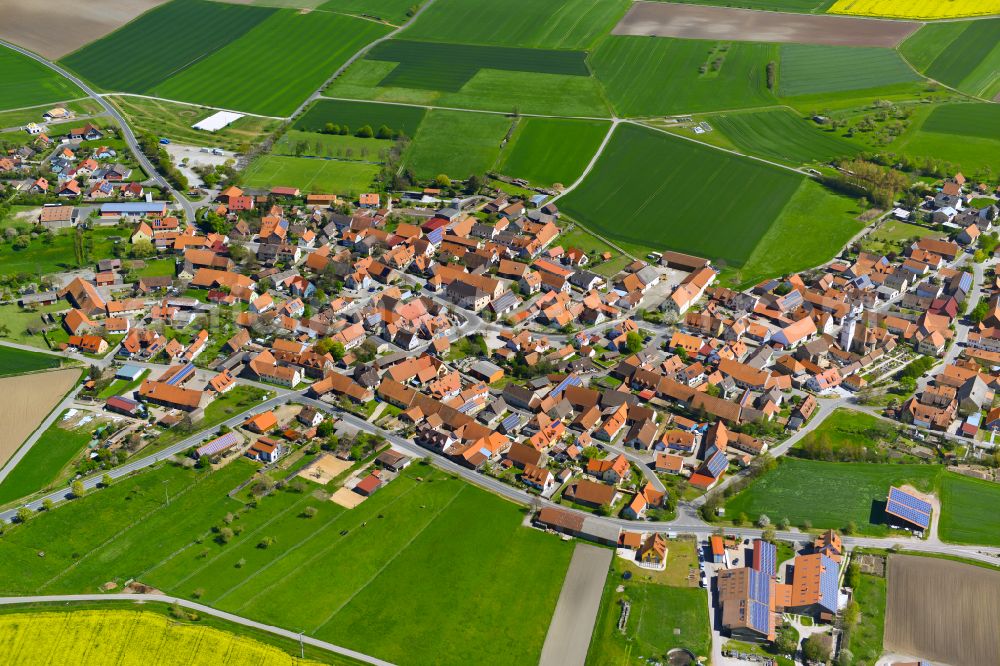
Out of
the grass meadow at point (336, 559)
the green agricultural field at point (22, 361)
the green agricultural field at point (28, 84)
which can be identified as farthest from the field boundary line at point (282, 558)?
the green agricultural field at point (28, 84)

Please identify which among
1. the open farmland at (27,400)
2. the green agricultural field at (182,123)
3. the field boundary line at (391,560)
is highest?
the green agricultural field at (182,123)

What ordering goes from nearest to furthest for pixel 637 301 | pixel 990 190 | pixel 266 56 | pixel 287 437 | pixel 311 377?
pixel 287 437 → pixel 311 377 → pixel 637 301 → pixel 990 190 → pixel 266 56

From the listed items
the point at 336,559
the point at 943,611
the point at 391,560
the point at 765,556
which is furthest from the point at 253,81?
the point at 943,611

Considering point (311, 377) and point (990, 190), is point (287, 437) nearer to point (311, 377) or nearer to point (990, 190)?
point (311, 377)

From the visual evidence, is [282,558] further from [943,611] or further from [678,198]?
[678,198]

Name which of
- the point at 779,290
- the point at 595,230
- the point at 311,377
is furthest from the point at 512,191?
the point at 311,377

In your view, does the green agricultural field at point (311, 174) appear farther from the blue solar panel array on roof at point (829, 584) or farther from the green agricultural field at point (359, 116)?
the blue solar panel array on roof at point (829, 584)
